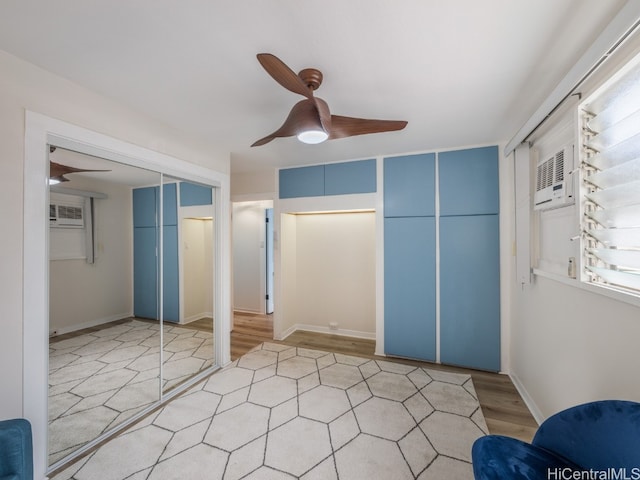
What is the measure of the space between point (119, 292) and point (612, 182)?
3.43 meters

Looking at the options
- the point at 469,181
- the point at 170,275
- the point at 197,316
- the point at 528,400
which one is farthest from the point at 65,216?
the point at 528,400

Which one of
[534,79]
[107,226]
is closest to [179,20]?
[107,226]

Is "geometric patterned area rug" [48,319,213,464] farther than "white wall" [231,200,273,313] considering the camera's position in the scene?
No

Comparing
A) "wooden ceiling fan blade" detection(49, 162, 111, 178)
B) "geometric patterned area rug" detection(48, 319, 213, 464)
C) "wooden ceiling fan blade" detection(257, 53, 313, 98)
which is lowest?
"geometric patterned area rug" detection(48, 319, 213, 464)

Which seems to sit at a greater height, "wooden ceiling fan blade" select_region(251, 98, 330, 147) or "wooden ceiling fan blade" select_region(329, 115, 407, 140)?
"wooden ceiling fan blade" select_region(329, 115, 407, 140)

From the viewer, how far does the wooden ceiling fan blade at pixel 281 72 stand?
121 centimetres

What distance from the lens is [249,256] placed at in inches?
207

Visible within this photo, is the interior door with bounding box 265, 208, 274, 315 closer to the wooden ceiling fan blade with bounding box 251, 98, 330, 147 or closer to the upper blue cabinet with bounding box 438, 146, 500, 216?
the upper blue cabinet with bounding box 438, 146, 500, 216

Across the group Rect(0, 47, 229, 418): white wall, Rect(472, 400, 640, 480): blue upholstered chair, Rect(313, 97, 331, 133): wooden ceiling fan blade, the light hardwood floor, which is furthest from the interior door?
Rect(472, 400, 640, 480): blue upholstered chair

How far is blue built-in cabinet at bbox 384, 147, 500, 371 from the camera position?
2967 mm

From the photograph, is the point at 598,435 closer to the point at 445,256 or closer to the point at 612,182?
the point at 612,182

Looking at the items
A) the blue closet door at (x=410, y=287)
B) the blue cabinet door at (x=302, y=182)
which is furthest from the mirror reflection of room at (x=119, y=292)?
the blue closet door at (x=410, y=287)

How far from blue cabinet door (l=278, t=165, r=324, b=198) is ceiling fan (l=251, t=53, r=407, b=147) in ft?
5.39
